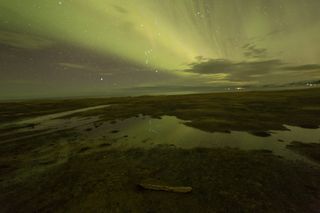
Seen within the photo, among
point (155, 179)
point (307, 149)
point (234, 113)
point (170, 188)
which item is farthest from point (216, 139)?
point (234, 113)

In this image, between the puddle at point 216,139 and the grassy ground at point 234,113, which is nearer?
the puddle at point 216,139

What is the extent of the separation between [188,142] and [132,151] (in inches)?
205

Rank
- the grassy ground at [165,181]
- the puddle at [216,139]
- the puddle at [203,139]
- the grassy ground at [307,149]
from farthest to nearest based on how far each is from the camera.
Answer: the puddle at [203,139] → the puddle at [216,139] → the grassy ground at [307,149] → the grassy ground at [165,181]

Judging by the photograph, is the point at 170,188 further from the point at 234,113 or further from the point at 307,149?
the point at 234,113

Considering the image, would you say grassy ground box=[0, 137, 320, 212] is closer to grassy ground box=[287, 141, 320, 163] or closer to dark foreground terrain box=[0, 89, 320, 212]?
dark foreground terrain box=[0, 89, 320, 212]

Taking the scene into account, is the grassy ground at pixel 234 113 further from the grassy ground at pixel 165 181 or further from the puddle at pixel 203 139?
the grassy ground at pixel 165 181

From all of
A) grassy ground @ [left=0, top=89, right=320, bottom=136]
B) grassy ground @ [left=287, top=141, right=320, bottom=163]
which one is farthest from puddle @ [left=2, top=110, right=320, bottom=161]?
grassy ground @ [left=0, top=89, right=320, bottom=136]

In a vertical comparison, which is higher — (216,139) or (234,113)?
(234,113)

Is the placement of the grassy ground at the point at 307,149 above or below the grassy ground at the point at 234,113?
below

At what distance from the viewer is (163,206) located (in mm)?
6434

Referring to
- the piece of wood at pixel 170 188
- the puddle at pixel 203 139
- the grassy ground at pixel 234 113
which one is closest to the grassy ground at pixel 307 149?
the puddle at pixel 203 139

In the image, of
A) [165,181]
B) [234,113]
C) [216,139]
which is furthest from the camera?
[234,113]

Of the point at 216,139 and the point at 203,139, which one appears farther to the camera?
the point at 203,139

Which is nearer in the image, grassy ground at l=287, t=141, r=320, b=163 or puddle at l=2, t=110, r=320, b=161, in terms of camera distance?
grassy ground at l=287, t=141, r=320, b=163
